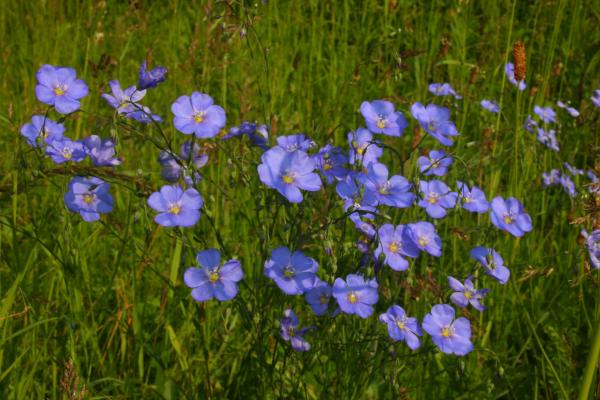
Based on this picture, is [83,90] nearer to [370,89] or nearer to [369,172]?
[369,172]

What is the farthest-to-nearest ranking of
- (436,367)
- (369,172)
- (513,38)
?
(513,38) < (436,367) < (369,172)

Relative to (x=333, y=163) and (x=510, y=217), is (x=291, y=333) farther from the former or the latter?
(x=510, y=217)

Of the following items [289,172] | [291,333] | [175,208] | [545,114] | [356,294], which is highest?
[289,172]

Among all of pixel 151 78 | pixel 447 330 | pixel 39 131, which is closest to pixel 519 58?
pixel 447 330

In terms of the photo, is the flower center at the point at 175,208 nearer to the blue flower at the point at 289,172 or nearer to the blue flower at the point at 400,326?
the blue flower at the point at 289,172

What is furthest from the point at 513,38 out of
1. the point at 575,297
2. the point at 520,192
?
the point at 575,297

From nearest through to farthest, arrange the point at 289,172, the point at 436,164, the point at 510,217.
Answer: the point at 289,172
the point at 436,164
the point at 510,217

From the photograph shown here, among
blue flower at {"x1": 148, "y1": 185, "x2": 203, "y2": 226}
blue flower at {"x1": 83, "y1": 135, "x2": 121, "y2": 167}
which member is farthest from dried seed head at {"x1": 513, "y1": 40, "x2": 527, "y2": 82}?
blue flower at {"x1": 83, "y1": 135, "x2": 121, "y2": 167}

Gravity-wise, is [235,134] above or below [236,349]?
above
